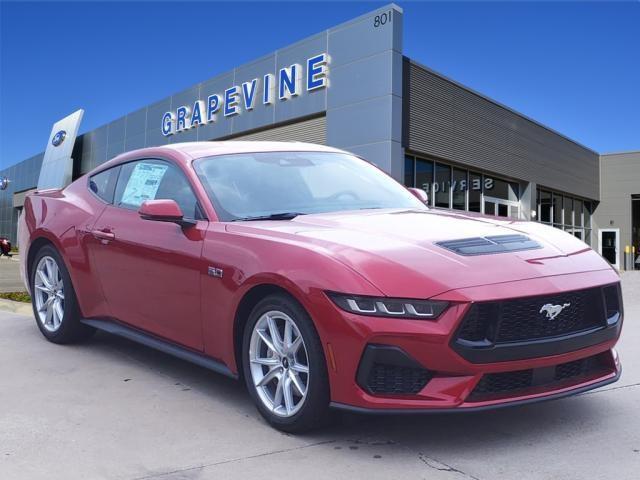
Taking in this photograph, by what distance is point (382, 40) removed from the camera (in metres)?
15.0

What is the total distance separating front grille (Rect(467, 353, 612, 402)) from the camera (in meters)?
2.75

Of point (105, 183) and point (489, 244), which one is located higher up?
point (105, 183)

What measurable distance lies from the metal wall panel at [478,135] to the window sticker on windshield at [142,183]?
452 inches

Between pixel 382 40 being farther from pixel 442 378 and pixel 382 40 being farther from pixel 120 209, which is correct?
pixel 442 378

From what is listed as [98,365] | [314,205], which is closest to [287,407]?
[314,205]

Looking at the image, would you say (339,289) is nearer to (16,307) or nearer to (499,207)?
(16,307)

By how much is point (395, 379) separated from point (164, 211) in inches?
65.1

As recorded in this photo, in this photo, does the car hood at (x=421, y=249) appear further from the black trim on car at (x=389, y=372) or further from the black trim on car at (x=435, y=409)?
the black trim on car at (x=435, y=409)

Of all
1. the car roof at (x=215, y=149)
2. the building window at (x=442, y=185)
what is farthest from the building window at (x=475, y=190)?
the car roof at (x=215, y=149)

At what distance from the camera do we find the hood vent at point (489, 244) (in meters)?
2.95

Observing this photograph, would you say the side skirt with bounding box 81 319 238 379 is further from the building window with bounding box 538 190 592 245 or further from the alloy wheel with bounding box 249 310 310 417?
the building window with bounding box 538 190 592 245

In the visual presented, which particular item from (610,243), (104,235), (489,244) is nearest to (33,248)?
(104,235)

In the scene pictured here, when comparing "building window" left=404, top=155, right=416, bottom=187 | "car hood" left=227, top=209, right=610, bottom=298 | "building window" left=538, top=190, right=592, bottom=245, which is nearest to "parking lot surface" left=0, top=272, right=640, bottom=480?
"car hood" left=227, top=209, right=610, bottom=298

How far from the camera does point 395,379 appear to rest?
2.77 metres
